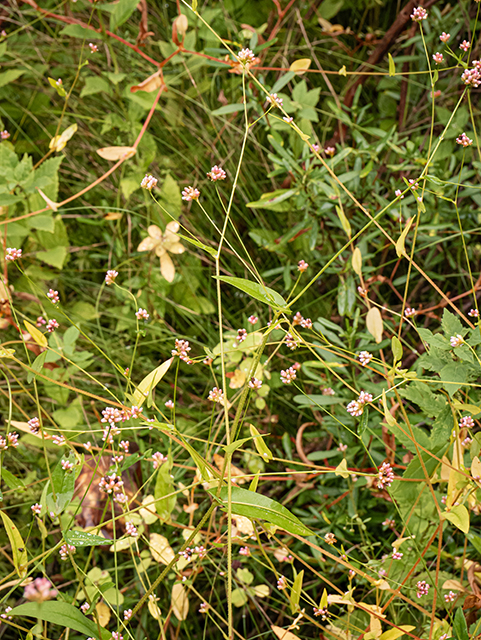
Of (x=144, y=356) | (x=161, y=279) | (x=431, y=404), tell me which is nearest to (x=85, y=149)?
(x=161, y=279)

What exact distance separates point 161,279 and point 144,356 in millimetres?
195

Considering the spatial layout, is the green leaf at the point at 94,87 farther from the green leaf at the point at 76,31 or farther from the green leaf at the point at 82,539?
the green leaf at the point at 82,539

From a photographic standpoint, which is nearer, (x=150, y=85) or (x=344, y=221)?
(x=344, y=221)

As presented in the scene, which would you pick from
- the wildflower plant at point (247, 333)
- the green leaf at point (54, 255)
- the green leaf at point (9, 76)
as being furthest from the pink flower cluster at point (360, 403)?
the green leaf at point (9, 76)

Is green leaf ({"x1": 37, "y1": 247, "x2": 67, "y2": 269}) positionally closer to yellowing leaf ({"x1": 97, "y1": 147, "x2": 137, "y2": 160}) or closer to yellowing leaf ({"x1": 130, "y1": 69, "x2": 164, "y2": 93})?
yellowing leaf ({"x1": 97, "y1": 147, "x2": 137, "y2": 160})

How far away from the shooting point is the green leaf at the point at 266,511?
58 centimetres

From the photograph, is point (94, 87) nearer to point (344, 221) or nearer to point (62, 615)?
point (344, 221)

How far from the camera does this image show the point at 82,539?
632 mm

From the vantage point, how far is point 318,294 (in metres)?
1.14

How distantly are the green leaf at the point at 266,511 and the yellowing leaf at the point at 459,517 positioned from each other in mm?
201

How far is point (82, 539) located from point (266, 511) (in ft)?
Answer: 0.83

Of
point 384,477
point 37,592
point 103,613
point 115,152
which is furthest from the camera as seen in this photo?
point 115,152

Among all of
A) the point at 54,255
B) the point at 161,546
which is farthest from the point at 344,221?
the point at 54,255

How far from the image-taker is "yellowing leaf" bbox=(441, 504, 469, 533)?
615mm
